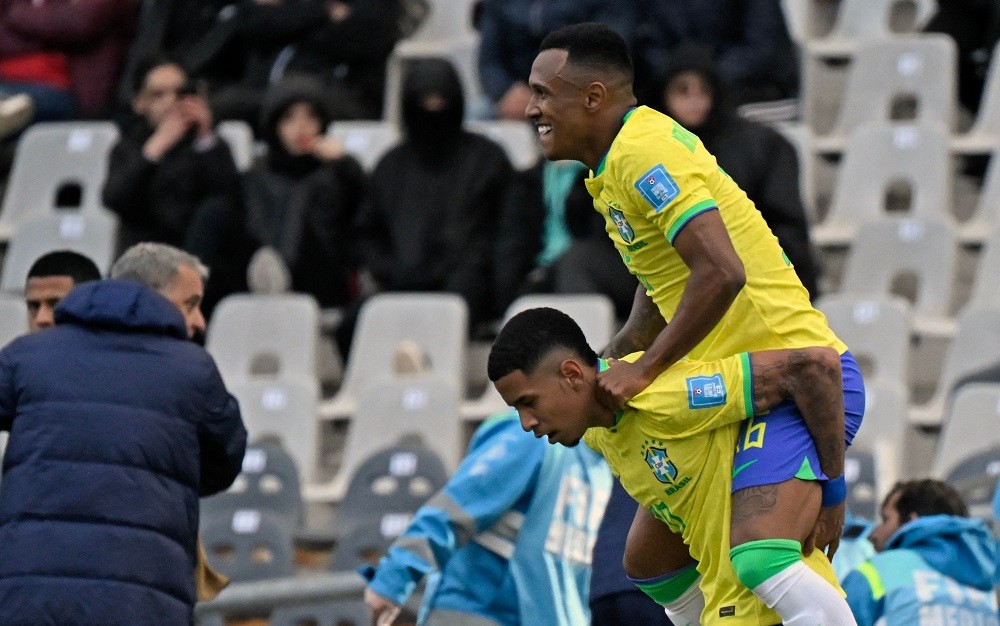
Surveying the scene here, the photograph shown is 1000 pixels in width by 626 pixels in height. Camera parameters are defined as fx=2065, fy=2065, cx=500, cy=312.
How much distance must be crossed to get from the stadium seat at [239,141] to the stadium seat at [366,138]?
417 mm

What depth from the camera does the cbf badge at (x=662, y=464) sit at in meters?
4.87

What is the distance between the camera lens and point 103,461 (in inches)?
205

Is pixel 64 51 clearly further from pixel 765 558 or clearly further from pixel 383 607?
Answer: pixel 765 558

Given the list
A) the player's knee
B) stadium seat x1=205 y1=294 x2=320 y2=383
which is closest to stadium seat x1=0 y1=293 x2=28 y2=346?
stadium seat x1=205 y1=294 x2=320 y2=383

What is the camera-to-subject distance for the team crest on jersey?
4766mm

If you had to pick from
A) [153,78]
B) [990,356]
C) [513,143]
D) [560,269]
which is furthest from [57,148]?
[990,356]

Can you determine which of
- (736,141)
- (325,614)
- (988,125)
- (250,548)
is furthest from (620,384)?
(988,125)

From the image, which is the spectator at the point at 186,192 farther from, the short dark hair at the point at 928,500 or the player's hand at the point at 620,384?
the player's hand at the point at 620,384

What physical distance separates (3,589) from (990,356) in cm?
470

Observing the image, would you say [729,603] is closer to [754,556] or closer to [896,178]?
[754,556]

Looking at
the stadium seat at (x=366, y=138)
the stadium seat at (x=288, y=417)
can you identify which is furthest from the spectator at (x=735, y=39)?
the stadium seat at (x=288, y=417)

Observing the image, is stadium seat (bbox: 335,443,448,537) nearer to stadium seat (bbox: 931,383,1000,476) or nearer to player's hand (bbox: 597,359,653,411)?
stadium seat (bbox: 931,383,1000,476)

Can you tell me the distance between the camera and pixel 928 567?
6.02m

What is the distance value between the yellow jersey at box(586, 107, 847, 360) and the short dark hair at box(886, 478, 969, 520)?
4.75 feet
